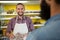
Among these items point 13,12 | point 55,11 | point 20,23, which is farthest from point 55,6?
point 13,12

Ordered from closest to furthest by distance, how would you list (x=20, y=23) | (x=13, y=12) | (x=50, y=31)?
(x=50, y=31) → (x=20, y=23) → (x=13, y=12)

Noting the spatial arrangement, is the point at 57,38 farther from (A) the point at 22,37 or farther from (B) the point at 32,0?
(B) the point at 32,0

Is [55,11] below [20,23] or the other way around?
the other way around

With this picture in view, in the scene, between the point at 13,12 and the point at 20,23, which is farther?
the point at 13,12

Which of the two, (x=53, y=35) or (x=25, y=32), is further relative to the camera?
(x=25, y=32)

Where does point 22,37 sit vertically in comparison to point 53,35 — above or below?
below

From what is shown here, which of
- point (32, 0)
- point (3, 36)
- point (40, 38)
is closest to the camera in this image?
point (40, 38)

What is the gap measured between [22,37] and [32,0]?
3.69ft

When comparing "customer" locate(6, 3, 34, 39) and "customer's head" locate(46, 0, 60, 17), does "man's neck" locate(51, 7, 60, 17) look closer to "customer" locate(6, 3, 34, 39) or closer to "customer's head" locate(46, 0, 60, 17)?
"customer's head" locate(46, 0, 60, 17)

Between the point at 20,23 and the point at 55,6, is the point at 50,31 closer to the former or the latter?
the point at 55,6

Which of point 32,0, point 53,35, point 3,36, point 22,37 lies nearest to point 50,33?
point 53,35

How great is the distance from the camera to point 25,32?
264 centimetres

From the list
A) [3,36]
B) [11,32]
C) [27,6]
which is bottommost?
[3,36]

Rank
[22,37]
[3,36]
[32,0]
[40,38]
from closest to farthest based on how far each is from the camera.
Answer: [40,38], [22,37], [3,36], [32,0]
